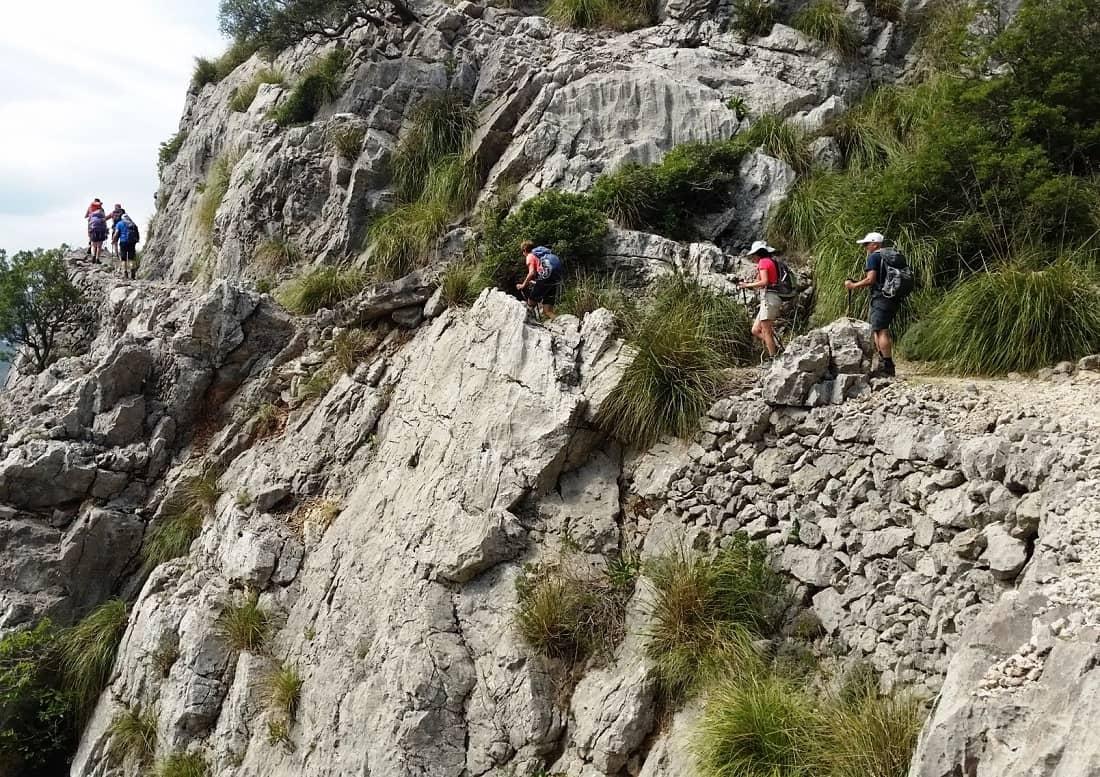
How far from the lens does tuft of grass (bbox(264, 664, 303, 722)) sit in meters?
8.34

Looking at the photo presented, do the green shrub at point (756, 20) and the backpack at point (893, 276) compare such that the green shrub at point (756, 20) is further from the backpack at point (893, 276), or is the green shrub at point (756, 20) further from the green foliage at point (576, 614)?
the green foliage at point (576, 614)

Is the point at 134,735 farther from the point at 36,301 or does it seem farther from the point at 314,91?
the point at 314,91

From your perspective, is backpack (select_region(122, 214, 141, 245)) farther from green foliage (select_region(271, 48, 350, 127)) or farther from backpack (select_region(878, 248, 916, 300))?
backpack (select_region(878, 248, 916, 300))

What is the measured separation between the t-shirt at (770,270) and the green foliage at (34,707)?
1086cm

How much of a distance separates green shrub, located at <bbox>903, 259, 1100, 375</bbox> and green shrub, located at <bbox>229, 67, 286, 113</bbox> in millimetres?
18145

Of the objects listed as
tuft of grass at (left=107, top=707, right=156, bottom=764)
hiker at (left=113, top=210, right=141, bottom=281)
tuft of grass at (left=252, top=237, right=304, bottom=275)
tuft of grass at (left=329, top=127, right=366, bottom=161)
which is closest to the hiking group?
hiker at (left=113, top=210, right=141, bottom=281)

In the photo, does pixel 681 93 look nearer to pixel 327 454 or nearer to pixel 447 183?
pixel 447 183

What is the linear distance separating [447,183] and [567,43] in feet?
14.6

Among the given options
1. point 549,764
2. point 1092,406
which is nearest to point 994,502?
point 1092,406

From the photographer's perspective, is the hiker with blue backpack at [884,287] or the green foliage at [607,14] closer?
the hiker with blue backpack at [884,287]

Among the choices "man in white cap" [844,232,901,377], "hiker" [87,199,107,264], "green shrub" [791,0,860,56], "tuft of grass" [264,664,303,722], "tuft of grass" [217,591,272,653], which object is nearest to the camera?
"man in white cap" [844,232,901,377]

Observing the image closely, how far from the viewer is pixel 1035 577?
446cm

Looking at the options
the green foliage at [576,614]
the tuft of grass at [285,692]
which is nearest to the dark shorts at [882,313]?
the green foliage at [576,614]

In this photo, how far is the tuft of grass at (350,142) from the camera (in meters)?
15.4
